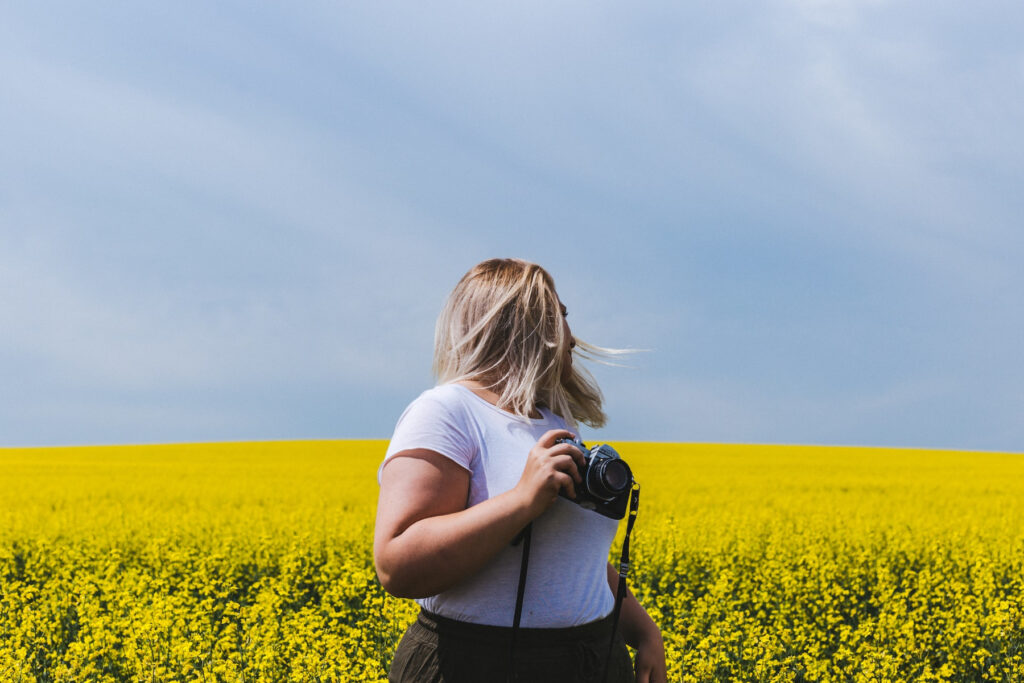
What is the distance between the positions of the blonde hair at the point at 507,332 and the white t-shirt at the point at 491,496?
0.07 metres

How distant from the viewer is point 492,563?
1.74 metres

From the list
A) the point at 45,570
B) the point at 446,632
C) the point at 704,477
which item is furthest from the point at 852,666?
the point at 704,477

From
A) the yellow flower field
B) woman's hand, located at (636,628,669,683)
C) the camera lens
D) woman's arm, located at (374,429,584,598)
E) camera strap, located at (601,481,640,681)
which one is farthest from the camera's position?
the yellow flower field

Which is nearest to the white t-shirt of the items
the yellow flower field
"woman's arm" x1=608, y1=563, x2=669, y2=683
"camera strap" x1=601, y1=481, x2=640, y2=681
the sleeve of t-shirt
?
the sleeve of t-shirt

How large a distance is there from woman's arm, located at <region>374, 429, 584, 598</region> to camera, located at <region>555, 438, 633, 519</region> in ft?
0.13

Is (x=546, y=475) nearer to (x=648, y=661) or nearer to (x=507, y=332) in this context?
(x=507, y=332)

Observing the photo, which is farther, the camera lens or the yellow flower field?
the yellow flower field

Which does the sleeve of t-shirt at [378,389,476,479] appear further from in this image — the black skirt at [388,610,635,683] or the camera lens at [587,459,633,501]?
the black skirt at [388,610,635,683]

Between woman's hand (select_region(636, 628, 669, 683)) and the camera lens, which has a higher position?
the camera lens

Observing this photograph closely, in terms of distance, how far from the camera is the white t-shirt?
67.5 inches

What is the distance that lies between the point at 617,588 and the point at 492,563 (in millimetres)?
514

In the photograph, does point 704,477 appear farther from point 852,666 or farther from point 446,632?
point 446,632

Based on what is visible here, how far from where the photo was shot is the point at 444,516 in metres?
1.65

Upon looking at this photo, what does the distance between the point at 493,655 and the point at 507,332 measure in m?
0.68
